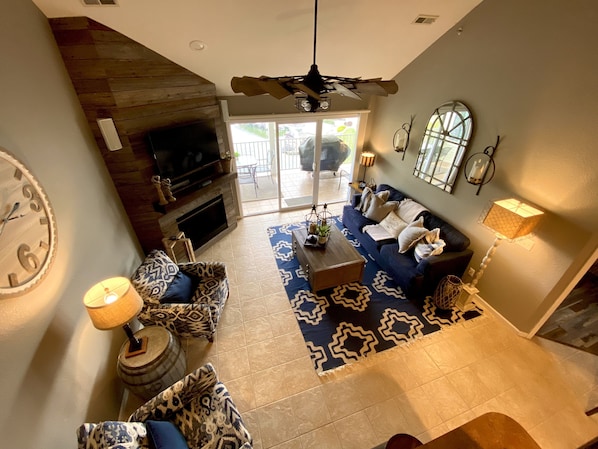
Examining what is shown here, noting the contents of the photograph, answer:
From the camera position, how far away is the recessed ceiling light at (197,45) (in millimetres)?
2671

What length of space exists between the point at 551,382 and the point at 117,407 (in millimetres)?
4053

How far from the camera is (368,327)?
2885 mm

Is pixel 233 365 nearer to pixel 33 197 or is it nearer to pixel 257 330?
pixel 257 330

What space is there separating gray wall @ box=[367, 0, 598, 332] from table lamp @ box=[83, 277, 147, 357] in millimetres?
3823

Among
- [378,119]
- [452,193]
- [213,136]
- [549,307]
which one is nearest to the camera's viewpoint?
[549,307]

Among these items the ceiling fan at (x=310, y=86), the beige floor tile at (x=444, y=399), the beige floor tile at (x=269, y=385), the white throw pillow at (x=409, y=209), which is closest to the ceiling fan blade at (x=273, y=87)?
the ceiling fan at (x=310, y=86)

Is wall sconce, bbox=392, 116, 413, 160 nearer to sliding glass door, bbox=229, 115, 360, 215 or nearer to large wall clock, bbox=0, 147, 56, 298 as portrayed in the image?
sliding glass door, bbox=229, 115, 360, 215

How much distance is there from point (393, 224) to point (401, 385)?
2.20m

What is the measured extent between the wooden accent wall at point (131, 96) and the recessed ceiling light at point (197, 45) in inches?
17.6

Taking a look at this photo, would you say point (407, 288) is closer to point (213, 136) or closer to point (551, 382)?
point (551, 382)

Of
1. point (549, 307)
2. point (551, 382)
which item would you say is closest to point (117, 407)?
point (551, 382)

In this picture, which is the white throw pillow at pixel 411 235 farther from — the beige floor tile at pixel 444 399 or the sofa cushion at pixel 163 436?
the sofa cushion at pixel 163 436

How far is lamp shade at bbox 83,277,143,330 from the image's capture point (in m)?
1.69

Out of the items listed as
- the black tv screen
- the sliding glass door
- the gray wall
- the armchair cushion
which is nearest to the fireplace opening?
the black tv screen
